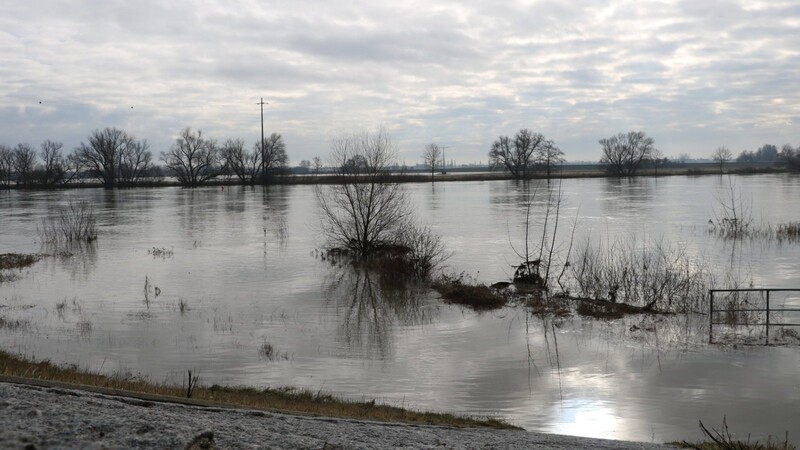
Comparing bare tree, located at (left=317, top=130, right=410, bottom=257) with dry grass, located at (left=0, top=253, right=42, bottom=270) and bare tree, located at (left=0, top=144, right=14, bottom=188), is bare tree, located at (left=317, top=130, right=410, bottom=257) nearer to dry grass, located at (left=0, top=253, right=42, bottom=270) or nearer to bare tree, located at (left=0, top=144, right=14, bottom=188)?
dry grass, located at (left=0, top=253, right=42, bottom=270)

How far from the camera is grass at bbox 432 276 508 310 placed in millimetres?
21469

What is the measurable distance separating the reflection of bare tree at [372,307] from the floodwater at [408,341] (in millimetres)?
94

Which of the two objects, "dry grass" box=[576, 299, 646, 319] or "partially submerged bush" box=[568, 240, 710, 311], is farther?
"partially submerged bush" box=[568, 240, 710, 311]

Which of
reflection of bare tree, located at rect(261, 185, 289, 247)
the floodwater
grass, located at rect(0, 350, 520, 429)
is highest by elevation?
reflection of bare tree, located at rect(261, 185, 289, 247)

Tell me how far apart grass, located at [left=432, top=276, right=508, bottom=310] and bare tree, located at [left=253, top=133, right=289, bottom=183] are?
112 meters

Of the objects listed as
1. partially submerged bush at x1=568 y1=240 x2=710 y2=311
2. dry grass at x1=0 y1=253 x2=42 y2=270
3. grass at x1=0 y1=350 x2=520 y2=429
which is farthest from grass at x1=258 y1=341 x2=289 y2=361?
dry grass at x1=0 y1=253 x2=42 y2=270

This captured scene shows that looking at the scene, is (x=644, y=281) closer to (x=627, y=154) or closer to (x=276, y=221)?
(x=276, y=221)

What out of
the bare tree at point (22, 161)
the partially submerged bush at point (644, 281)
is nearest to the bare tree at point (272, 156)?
the bare tree at point (22, 161)

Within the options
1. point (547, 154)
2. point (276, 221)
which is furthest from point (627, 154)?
point (276, 221)

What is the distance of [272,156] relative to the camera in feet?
442

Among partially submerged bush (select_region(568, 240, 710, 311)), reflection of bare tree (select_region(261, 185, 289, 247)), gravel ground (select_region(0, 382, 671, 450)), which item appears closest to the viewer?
gravel ground (select_region(0, 382, 671, 450))

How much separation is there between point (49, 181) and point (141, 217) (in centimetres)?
8555

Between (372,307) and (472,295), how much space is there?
11.6 ft

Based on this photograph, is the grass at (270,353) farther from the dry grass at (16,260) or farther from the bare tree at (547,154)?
the bare tree at (547,154)
